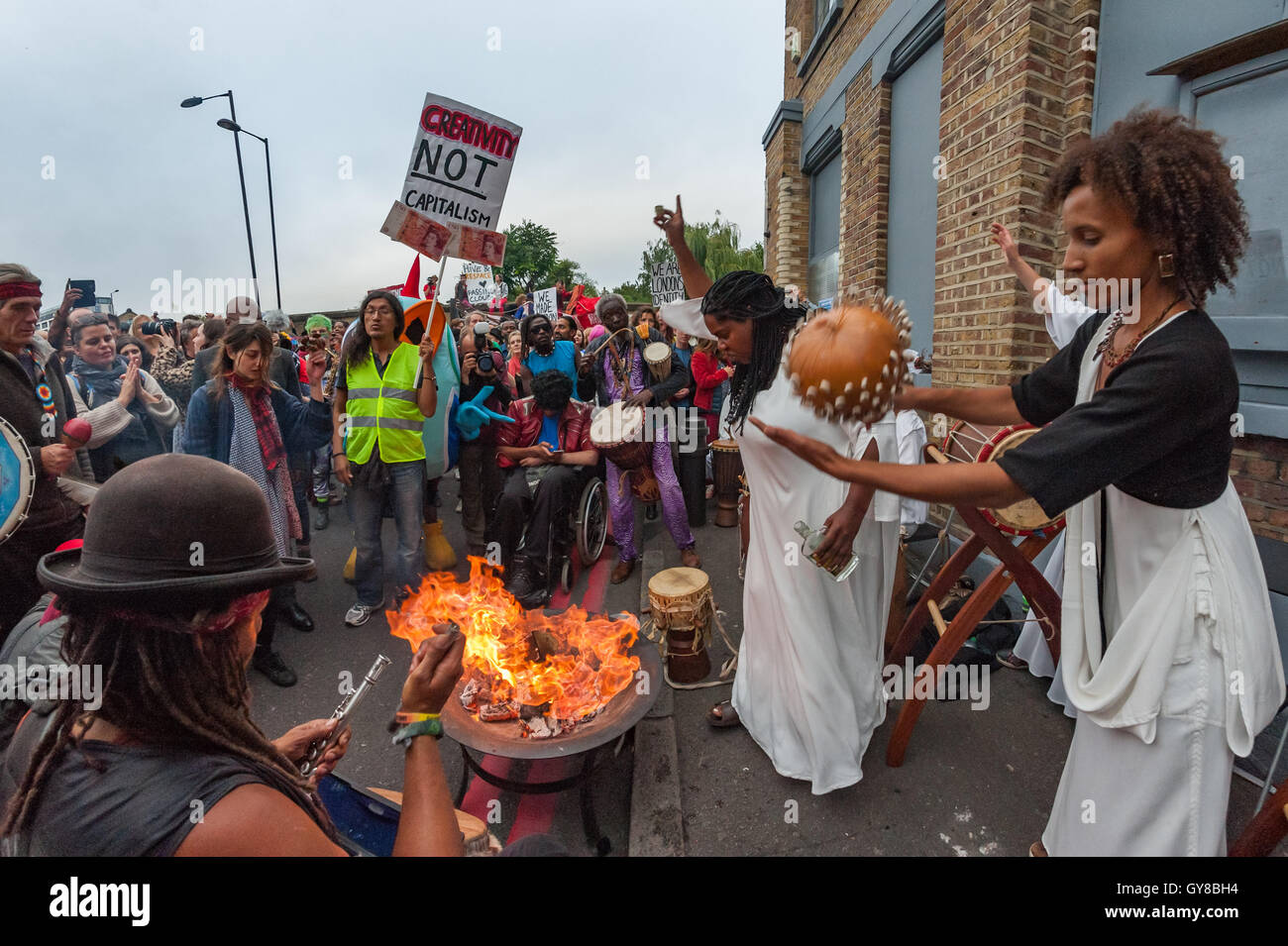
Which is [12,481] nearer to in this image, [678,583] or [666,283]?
[678,583]

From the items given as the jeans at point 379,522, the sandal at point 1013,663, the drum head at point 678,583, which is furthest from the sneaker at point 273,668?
the sandal at point 1013,663

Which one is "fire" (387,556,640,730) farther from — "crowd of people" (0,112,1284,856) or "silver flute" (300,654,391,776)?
"silver flute" (300,654,391,776)

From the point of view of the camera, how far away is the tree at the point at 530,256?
35750 millimetres

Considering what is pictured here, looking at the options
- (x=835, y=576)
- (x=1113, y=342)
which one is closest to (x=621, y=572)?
(x=835, y=576)

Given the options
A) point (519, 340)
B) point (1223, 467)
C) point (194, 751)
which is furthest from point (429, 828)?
point (519, 340)

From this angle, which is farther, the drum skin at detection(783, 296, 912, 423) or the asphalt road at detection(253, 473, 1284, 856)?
the asphalt road at detection(253, 473, 1284, 856)

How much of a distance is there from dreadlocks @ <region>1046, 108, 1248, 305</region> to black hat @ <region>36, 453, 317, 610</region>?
216cm

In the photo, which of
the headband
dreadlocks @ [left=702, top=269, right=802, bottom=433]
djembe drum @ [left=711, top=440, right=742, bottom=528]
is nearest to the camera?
dreadlocks @ [left=702, top=269, right=802, bottom=433]

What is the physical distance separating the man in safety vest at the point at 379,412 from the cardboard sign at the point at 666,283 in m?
5.59

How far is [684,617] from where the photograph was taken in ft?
12.4

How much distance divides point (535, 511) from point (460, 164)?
2694 millimetres

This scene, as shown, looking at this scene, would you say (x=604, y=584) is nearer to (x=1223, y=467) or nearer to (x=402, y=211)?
(x=402, y=211)

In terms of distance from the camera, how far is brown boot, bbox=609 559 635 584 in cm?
581

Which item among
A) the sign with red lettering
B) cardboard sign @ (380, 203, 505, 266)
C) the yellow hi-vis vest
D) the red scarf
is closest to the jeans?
the yellow hi-vis vest
